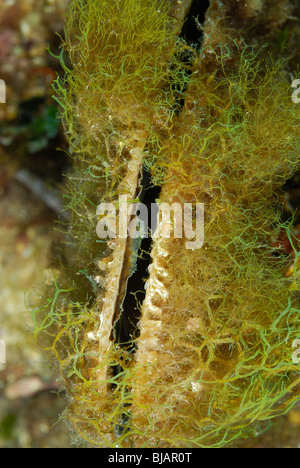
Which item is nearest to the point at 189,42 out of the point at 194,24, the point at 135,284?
the point at 194,24

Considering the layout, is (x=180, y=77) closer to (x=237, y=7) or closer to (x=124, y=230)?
(x=237, y=7)

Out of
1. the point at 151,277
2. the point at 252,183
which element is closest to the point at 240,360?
the point at 151,277

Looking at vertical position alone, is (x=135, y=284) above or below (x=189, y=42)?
below

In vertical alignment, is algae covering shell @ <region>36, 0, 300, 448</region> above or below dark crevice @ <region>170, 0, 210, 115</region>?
below

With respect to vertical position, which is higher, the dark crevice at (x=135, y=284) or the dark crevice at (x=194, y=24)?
the dark crevice at (x=194, y=24)

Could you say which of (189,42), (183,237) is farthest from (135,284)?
(189,42)

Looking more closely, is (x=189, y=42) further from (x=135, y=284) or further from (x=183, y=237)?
(x=135, y=284)

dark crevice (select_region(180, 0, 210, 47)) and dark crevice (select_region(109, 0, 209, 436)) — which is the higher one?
dark crevice (select_region(180, 0, 210, 47))

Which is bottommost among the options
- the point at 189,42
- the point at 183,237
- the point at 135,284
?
the point at 135,284
